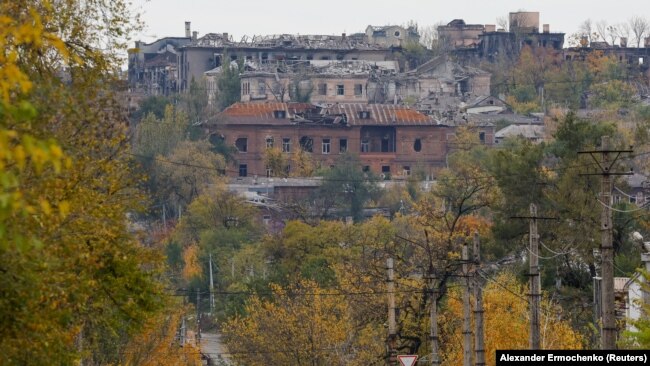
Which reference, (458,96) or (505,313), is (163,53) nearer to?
(458,96)

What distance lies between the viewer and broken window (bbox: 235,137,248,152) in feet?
430

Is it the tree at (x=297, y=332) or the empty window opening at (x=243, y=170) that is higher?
the empty window opening at (x=243, y=170)

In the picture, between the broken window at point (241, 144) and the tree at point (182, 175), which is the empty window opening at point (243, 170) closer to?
the broken window at point (241, 144)

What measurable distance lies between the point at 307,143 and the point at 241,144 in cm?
510

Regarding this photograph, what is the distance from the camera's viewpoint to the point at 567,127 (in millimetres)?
69312

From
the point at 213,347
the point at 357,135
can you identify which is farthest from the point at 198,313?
the point at 357,135

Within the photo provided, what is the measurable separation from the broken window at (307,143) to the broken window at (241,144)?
13.6 ft

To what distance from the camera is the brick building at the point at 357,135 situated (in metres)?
132

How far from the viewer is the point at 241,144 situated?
131m

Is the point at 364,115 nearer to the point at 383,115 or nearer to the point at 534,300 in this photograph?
the point at 383,115

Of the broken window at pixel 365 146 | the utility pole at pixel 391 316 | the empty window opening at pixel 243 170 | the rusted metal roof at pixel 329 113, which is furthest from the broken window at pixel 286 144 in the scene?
the utility pole at pixel 391 316

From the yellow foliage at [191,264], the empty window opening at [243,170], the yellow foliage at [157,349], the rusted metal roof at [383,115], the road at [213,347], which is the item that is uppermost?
the rusted metal roof at [383,115]

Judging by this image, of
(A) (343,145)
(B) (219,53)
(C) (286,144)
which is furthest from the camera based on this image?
(B) (219,53)

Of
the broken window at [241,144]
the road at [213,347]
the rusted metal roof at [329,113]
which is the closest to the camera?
the road at [213,347]
